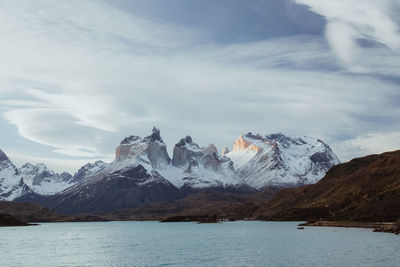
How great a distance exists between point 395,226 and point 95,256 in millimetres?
98964

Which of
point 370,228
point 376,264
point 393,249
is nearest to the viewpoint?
point 376,264

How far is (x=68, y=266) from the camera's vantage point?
301ft

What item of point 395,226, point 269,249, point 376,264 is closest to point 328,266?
point 376,264

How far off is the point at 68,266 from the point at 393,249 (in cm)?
6852

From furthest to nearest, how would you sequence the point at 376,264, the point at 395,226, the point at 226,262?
the point at 395,226, the point at 226,262, the point at 376,264

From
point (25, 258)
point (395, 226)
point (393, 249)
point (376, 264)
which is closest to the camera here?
point (376, 264)

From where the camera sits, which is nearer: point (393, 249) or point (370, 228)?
point (393, 249)

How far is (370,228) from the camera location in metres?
174

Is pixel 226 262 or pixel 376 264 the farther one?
pixel 226 262

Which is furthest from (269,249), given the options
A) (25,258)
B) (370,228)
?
(370,228)

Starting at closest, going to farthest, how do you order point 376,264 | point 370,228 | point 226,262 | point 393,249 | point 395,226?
point 376,264 → point 226,262 → point 393,249 → point 395,226 → point 370,228

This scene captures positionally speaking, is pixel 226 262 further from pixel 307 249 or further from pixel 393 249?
pixel 393 249

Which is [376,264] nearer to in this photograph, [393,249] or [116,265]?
[393,249]

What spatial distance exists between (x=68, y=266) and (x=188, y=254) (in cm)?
2840
